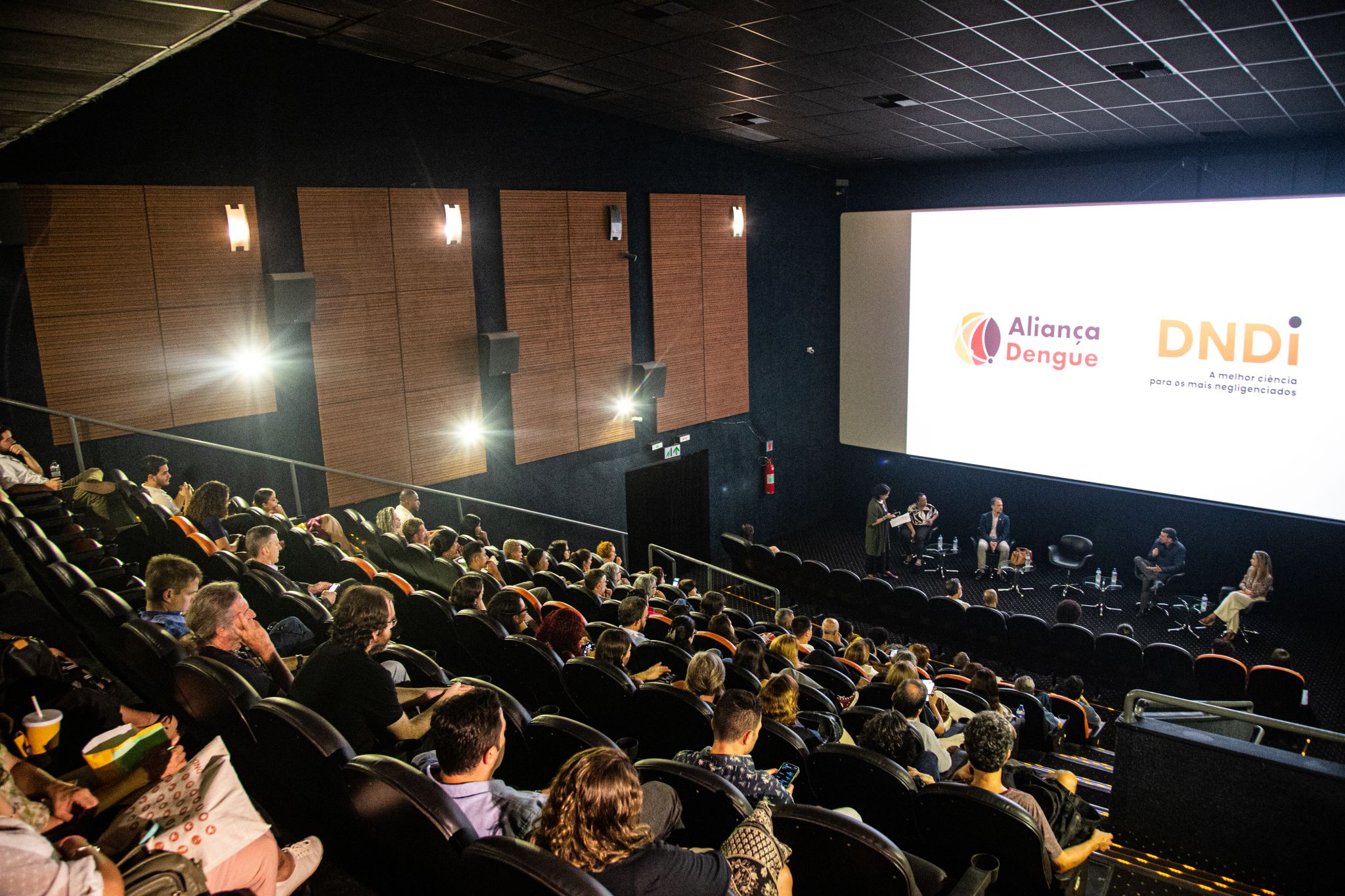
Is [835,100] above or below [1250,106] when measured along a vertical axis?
above

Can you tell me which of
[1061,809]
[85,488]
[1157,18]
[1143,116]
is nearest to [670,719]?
[1061,809]

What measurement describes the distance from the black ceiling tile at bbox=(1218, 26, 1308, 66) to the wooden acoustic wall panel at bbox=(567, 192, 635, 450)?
6607mm

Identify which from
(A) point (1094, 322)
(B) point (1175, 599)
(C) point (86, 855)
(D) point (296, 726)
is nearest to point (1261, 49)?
(A) point (1094, 322)

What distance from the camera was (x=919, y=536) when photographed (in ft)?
39.0

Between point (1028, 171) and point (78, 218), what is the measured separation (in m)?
10.4

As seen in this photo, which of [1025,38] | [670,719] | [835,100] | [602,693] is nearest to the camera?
[670,719]

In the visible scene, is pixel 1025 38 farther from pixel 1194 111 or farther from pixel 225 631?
pixel 225 631

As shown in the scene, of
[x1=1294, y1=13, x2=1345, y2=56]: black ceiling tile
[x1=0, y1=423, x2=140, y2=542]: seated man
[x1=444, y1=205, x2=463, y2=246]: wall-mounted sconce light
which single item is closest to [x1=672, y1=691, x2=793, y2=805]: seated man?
[x1=0, y1=423, x2=140, y2=542]: seated man

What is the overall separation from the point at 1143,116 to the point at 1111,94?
1080mm

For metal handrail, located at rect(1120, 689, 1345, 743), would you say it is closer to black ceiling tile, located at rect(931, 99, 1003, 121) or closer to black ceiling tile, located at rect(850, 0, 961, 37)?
black ceiling tile, located at rect(850, 0, 961, 37)

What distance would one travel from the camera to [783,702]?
151 inches

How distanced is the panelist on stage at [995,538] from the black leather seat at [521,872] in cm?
1038

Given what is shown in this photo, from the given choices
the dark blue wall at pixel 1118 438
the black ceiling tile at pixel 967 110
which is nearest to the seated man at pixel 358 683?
the black ceiling tile at pixel 967 110

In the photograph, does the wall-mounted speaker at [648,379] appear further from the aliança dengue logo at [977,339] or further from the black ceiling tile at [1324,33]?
the black ceiling tile at [1324,33]
